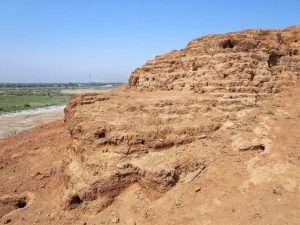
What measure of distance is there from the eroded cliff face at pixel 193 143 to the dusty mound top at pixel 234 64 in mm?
45

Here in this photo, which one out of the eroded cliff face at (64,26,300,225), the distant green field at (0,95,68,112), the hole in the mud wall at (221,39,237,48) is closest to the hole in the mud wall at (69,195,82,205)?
the eroded cliff face at (64,26,300,225)

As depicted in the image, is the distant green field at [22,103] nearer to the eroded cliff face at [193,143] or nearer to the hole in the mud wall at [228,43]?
the eroded cliff face at [193,143]

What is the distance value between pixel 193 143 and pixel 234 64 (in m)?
3.89

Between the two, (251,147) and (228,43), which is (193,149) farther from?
(228,43)

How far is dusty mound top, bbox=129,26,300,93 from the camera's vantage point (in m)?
12.3

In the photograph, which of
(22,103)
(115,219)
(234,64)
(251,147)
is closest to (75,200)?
(115,219)

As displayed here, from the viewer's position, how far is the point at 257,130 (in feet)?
35.3

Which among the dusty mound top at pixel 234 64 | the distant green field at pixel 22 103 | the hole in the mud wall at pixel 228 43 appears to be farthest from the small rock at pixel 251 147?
the distant green field at pixel 22 103

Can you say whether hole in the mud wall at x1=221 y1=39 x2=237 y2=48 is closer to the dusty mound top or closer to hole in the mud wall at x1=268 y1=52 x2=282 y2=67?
the dusty mound top

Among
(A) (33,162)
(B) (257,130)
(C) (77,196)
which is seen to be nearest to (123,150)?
(C) (77,196)

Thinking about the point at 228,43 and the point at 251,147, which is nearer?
the point at 251,147

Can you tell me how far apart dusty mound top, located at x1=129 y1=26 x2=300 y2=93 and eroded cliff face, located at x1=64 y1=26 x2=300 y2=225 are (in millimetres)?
45

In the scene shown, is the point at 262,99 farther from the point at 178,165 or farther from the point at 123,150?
the point at 123,150

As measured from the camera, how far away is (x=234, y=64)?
40.8 ft
